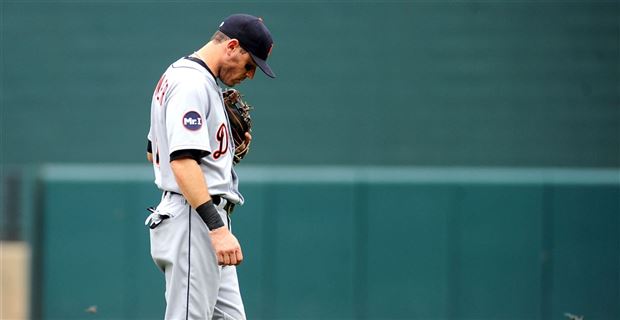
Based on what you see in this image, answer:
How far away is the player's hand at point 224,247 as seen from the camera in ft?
10.4

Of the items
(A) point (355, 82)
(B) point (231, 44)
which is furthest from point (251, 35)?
(A) point (355, 82)

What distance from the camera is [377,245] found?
6.32 m

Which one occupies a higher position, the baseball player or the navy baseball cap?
the navy baseball cap

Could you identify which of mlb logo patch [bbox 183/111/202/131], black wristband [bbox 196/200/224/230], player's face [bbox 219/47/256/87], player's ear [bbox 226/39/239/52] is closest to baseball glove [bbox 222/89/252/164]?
player's face [bbox 219/47/256/87]

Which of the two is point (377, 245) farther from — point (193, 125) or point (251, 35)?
point (193, 125)

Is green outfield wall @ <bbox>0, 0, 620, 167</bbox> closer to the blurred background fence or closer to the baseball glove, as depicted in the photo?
the blurred background fence

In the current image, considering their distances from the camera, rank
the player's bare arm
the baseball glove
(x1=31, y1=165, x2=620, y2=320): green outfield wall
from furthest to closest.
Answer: (x1=31, y1=165, x2=620, y2=320): green outfield wall, the baseball glove, the player's bare arm

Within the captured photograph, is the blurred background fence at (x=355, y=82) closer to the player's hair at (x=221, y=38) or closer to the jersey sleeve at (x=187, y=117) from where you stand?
the player's hair at (x=221, y=38)

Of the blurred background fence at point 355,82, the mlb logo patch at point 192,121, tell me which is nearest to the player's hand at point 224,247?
the mlb logo patch at point 192,121

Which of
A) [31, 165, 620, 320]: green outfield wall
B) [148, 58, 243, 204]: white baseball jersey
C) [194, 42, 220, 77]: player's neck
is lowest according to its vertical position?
[31, 165, 620, 320]: green outfield wall

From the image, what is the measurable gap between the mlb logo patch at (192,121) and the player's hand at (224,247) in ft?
1.10

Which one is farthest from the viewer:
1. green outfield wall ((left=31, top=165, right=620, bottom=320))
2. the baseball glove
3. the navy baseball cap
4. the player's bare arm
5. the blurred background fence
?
the blurred background fence

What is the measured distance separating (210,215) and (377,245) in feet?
10.7

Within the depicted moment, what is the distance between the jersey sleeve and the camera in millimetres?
3166
